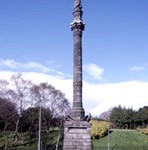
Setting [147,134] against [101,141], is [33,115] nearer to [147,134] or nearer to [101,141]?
[101,141]

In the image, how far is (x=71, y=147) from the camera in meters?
20.3

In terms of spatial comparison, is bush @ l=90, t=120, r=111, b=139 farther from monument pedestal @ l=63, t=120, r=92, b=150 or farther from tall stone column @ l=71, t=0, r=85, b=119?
monument pedestal @ l=63, t=120, r=92, b=150

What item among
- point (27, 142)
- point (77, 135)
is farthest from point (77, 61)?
point (27, 142)

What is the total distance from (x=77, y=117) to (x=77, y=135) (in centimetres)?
115

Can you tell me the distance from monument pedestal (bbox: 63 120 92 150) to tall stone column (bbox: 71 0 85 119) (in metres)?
0.58

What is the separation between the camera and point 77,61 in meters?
22.0

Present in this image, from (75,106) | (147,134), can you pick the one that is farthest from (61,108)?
(75,106)

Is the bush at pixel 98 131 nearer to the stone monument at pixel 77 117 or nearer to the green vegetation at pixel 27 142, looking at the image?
the green vegetation at pixel 27 142

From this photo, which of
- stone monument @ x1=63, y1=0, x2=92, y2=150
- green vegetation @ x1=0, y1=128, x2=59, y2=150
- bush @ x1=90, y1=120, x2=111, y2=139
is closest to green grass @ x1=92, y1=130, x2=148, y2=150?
bush @ x1=90, y1=120, x2=111, y2=139

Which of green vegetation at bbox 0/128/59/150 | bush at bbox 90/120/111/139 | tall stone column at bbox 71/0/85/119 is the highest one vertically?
tall stone column at bbox 71/0/85/119

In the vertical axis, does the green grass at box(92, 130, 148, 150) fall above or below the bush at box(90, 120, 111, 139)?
below

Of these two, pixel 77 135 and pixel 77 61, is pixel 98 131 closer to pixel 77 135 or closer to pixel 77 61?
pixel 77 61

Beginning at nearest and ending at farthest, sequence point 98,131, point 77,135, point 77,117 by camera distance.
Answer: point 77,135
point 77,117
point 98,131

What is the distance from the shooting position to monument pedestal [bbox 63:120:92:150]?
800 inches
